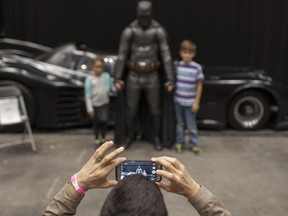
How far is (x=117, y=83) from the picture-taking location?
483 centimetres

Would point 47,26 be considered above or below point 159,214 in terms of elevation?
above

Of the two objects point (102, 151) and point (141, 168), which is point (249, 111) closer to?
point (141, 168)

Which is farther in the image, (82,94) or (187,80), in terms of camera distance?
(82,94)

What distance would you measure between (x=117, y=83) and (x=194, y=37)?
9.68 ft

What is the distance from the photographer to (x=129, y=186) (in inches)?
44.0

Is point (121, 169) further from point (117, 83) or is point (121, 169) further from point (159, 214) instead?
point (117, 83)

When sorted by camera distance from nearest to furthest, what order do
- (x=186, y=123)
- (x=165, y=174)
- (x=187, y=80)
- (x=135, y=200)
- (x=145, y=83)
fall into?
(x=135, y=200) → (x=165, y=174) → (x=187, y=80) → (x=145, y=83) → (x=186, y=123)

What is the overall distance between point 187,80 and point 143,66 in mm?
548

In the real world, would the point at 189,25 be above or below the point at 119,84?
above

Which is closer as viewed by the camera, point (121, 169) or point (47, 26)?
point (121, 169)

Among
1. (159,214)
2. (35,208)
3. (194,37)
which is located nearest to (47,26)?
(194,37)

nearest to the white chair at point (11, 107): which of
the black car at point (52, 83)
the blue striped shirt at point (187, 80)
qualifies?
the black car at point (52, 83)

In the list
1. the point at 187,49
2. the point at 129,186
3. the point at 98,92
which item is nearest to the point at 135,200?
the point at 129,186

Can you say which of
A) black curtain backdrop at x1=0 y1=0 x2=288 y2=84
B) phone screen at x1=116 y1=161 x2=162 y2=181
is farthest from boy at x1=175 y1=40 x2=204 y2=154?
phone screen at x1=116 y1=161 x2=162 y2=181
